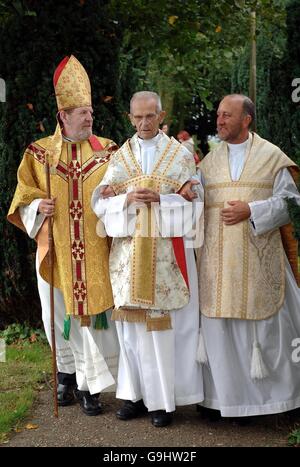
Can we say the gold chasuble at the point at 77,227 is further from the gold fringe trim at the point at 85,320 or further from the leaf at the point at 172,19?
the leaf at the point at 172,19

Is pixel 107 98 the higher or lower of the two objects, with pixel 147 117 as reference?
higher

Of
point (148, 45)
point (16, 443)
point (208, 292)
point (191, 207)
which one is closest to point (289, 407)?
point (208, 292)

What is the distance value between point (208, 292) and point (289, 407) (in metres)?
0.90

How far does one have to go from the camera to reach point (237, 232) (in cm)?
492

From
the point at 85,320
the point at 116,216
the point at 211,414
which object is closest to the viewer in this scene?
the point at 116,216

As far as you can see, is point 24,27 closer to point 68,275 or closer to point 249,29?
point 68,275

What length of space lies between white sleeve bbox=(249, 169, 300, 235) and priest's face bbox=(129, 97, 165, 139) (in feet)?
A: 2.70

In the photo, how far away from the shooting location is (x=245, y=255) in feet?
16.1

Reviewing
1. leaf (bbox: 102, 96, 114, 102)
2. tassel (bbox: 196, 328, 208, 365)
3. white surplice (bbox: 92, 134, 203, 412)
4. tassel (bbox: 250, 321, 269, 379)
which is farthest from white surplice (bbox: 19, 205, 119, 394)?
leaf (bbox: 102, 96, 114, 102)

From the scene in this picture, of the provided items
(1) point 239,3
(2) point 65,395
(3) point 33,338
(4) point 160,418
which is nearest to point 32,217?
(2) point 65,395

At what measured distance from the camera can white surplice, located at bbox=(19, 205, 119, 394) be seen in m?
5.25

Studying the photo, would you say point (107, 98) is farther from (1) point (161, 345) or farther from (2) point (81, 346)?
(1) point (161, 345)

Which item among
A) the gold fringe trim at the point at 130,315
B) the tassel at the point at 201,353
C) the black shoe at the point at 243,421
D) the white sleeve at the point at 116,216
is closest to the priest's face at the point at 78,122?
the white sleeve at the point at 116,216

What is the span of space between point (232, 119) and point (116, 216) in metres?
0.99
